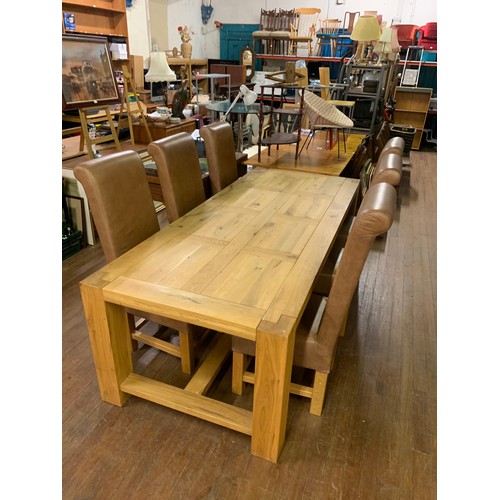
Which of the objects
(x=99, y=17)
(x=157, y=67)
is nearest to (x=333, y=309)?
(x=157, y=67)

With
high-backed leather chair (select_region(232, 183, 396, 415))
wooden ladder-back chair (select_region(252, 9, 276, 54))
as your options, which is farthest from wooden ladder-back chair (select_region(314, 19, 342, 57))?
high-backed leather chair (select_region(232, 183, 396, 415))

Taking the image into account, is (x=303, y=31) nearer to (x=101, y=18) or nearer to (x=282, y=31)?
(x=282, y=31)

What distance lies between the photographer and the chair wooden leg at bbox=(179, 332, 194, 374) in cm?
184

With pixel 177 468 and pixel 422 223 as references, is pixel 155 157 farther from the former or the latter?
pixel 422 223

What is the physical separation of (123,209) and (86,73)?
218 cm

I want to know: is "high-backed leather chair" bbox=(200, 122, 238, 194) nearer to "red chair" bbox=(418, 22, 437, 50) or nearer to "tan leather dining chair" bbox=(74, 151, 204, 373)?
"tan leather dining chair" bbox=(74, 151, 204, 373)

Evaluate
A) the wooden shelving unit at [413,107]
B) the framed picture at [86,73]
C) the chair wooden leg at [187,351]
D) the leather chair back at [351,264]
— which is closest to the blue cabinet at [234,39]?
the wooden shelving unit at [413,107]

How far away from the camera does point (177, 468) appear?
1.50m

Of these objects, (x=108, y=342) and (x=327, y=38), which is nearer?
(x=108, y=342)

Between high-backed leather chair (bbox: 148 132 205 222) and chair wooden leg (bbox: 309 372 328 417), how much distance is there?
3.78ft

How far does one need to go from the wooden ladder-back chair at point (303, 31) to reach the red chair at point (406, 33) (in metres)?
1.61

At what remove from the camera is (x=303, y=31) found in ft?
27.3

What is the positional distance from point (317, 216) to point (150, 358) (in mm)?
1171

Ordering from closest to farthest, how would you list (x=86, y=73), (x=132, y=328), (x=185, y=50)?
(x=132, y=328) → (x=86, y=73) → (x=185, y=50)
